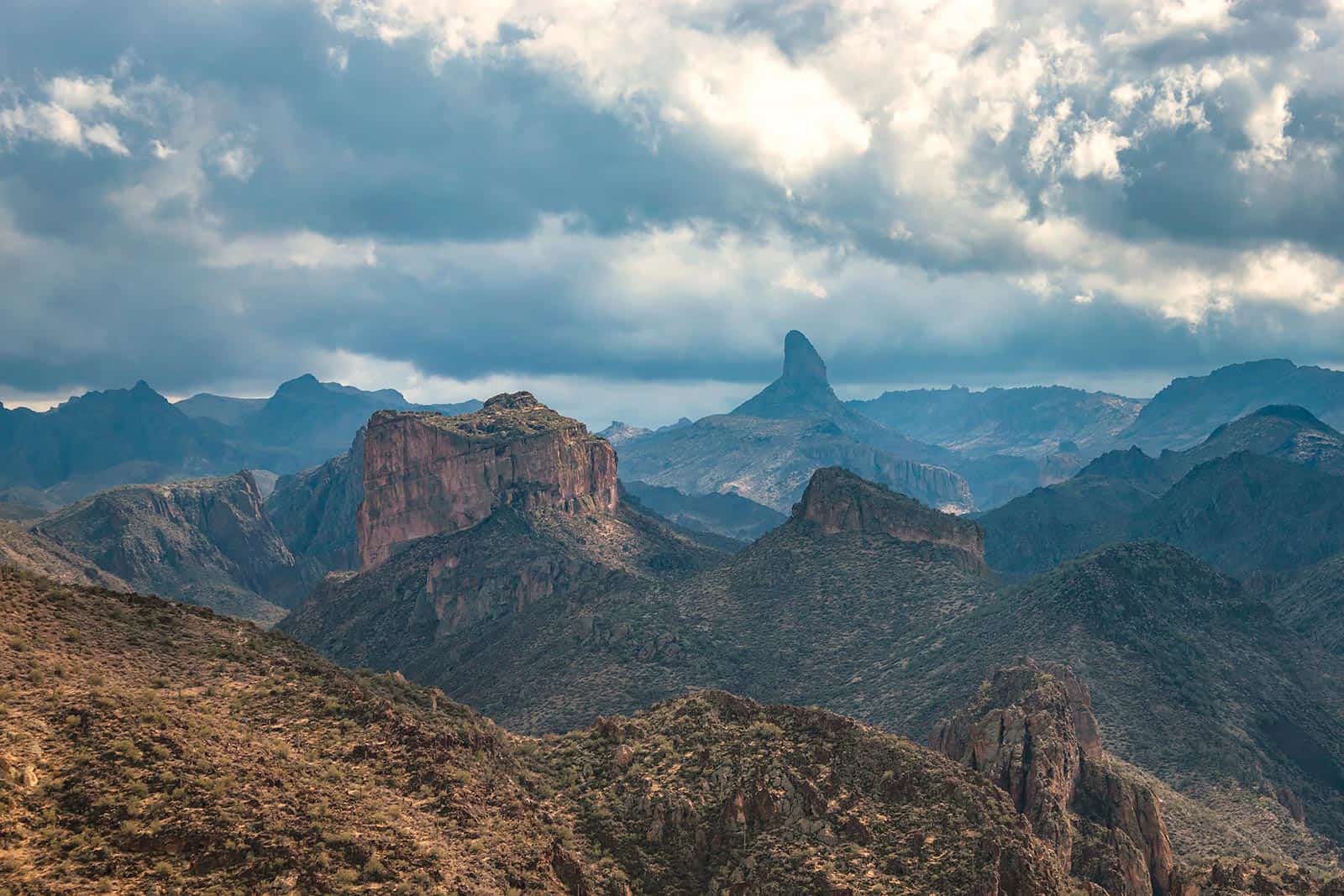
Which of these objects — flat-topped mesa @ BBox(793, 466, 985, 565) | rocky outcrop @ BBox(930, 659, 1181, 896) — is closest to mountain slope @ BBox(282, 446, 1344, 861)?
flat-topped mesa @ BBox(793, 466, 985, 565)

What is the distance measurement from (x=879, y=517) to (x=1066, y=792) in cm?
11114

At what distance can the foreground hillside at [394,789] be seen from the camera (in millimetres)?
42594

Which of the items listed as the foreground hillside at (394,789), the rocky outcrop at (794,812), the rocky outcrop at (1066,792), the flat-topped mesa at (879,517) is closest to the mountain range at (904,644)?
the flat-topped mesa at (879,517)

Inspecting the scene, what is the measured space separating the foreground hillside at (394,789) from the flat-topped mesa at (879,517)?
115931 millimetres

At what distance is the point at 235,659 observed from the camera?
5988 cm

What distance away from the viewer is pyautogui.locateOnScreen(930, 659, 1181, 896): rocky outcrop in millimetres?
69688

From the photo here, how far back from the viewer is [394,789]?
53.2m

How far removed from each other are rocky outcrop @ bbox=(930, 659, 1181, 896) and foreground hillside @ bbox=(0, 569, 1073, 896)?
918 cm

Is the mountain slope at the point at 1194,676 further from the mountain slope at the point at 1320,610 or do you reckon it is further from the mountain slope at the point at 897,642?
the mountain slope at the point at 1320,610

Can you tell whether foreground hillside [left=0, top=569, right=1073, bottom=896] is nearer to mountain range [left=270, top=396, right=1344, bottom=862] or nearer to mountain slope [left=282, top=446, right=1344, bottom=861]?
mountain range [left=270, top=396, right=1344, bottom=862]

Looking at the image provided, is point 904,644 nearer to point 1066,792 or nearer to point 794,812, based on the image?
point 1066,792

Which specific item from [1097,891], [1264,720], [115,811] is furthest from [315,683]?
[1264,720]

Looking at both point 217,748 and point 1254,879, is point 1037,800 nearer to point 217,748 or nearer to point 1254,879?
point 1254,879

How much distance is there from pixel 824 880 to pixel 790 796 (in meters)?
6.39
